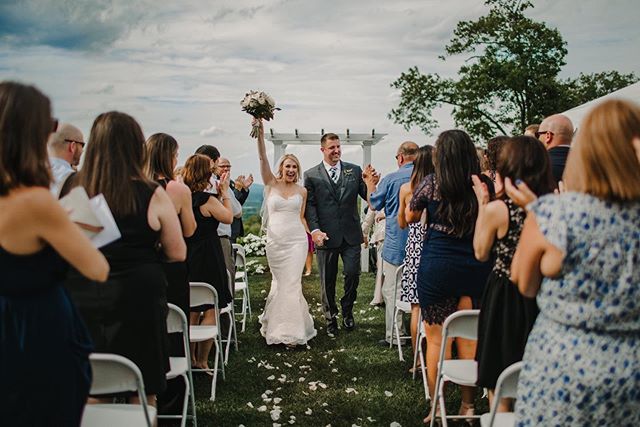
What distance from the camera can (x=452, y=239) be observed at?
448 cm

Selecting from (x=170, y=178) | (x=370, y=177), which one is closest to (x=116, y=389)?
(x=170, y=178)

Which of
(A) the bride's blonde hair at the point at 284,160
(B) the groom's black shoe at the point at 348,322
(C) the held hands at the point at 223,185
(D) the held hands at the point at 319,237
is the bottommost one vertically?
(B) the groom's black shoe at the point at 348,322

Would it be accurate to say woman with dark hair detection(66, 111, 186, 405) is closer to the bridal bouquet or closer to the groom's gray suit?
the bridal bouquet

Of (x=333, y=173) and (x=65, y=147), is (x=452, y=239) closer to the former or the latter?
(x=65, y=147)

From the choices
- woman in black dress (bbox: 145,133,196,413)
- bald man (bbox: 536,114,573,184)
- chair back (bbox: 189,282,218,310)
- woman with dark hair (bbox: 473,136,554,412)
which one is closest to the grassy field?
woman in black dress (bbox: 145,133,196,413)

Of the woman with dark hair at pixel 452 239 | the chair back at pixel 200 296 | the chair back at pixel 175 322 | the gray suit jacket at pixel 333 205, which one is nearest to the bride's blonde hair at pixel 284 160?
the gray suit jacket at pixel 333 205

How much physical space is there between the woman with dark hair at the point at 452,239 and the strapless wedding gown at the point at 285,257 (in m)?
2.84

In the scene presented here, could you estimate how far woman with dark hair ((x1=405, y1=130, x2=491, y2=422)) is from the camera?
174 inches

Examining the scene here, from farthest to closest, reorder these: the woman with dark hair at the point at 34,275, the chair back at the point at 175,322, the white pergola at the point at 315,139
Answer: the white pergola at the point at 315,139 < the chair back at the point at 175,322 < the woman with dark hair at the point at 34,275

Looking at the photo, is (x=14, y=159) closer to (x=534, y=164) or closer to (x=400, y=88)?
(x=534, y=164)

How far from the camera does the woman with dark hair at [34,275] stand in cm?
218

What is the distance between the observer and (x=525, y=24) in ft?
108

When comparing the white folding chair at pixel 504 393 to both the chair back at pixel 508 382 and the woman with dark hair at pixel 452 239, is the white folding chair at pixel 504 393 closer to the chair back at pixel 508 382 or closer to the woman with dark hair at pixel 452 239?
the chair back at pixel 508 382

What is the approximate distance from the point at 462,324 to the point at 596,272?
167 cm
